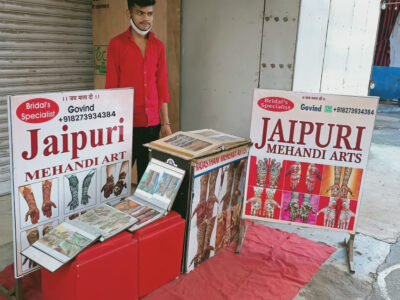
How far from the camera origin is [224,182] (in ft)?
10.3

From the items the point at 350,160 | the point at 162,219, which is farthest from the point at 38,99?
the point at 350,160

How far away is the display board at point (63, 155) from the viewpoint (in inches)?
89.6

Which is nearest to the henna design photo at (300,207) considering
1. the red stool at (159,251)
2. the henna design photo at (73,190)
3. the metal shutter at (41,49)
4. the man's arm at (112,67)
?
the red stool at (159,251)

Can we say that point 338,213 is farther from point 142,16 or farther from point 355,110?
point 142,16

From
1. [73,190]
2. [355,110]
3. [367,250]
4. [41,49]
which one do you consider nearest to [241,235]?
[367,250]

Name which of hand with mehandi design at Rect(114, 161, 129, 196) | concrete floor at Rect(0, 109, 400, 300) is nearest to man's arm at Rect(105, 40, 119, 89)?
hand with mehandi design at Rect(114, 161, 129, 196)

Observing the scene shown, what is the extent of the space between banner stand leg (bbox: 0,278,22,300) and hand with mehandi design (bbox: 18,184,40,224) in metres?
0.44

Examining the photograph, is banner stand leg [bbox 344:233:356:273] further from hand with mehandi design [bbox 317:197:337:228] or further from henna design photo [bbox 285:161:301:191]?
henna design photo [bbox 285:161:301:191]

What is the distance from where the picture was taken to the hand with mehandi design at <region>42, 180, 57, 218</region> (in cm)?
244

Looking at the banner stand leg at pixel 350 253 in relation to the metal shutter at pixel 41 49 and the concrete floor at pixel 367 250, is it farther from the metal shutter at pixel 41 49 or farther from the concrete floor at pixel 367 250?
the metal shutter at pixel 41 49

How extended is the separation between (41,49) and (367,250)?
4098 millimetres

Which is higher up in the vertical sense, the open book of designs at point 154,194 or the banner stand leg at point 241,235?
the open book of designs at point 154,194

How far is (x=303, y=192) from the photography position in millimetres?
3117

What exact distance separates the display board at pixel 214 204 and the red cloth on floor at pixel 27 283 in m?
1.09
